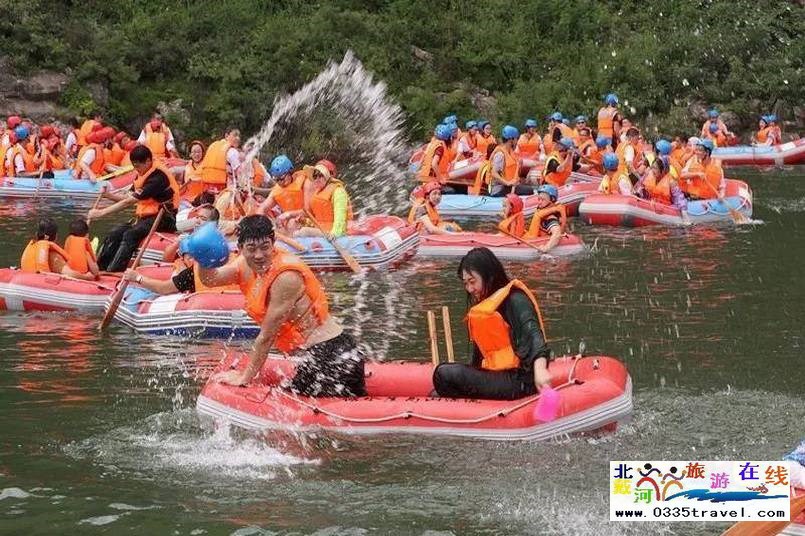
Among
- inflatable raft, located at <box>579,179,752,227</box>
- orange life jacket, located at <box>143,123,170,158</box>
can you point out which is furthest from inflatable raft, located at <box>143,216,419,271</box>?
orange life jacket, located at <box>143,123,170,158</box>

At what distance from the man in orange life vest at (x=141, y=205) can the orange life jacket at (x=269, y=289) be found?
506 centimetres

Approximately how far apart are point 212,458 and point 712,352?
4869 mm

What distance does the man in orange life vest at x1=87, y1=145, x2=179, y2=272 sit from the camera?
13961 mm

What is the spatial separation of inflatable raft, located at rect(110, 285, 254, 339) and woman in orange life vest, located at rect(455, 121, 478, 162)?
37.8ft

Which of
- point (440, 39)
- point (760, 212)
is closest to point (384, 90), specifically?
point (440, 39)

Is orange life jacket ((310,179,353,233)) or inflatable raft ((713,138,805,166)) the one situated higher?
inflatable raft ((713,138,805,166))

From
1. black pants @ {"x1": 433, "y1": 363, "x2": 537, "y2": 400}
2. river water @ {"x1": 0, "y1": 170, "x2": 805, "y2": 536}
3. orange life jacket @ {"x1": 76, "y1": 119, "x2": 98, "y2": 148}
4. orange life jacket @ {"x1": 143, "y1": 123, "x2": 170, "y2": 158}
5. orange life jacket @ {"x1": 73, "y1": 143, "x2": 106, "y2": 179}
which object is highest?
orange life jacket @ {"x1": 76, "y1": 119, "x2": 98, "y2": 148}

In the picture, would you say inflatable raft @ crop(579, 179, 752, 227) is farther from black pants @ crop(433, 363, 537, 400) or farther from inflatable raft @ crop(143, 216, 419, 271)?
black pants @ crop(433, 363, 537, 400)

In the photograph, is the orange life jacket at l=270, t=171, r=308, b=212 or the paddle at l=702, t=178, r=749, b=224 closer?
the orange life jacket at l=270, t=171, r=308, b=212

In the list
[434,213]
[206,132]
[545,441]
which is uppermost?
[206,132]

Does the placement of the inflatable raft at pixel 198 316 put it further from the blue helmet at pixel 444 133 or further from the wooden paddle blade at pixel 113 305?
the blue helmet at pixel 444 133

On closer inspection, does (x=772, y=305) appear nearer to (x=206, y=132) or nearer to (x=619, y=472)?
(x=619, y=472)

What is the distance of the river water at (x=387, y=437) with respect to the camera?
7.77 metres

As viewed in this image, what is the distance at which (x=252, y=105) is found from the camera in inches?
1220
